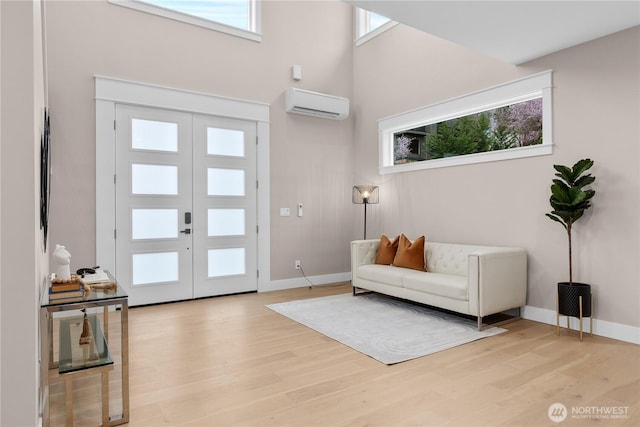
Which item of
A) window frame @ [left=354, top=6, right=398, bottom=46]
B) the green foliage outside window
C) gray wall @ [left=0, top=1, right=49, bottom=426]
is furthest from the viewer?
window frame @ [left=354, top=6, right=398, bottom=46]

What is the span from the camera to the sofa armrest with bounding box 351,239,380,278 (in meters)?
5.12

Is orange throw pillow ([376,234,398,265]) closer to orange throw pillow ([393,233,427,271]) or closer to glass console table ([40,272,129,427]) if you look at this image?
orange throw pillow ([393,233,427,271])

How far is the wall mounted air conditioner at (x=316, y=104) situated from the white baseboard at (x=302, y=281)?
7.95ft

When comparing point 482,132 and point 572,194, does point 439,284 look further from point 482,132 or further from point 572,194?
point 482,132

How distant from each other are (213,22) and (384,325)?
167 inches

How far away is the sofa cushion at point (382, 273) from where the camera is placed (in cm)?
447

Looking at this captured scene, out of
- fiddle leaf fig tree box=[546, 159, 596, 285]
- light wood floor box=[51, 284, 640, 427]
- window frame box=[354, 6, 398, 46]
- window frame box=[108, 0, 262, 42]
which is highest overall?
window frame box=[354, 6, 398, 46]

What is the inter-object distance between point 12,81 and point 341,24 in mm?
5553

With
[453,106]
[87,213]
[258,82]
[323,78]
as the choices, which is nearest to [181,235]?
[87,213]

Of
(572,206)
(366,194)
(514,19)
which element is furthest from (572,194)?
(366,194)

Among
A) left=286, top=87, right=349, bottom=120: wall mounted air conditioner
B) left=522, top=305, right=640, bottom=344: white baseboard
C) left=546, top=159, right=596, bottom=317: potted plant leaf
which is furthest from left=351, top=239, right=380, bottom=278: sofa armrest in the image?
left=546, top=159, right=596, bottom=317: potted plant leaf

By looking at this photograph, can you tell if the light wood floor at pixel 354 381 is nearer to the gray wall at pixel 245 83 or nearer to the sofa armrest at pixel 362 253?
the sofa armrest at pixel 362 253

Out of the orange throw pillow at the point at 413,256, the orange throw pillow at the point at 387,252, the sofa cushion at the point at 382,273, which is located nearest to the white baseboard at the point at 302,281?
the sofa cushion at the point at 382,273

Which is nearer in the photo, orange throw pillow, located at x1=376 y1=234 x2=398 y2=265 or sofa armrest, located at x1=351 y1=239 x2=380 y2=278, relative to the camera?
orange throw pillow, located at x1=376 y1=234 x2=398 y2=265
